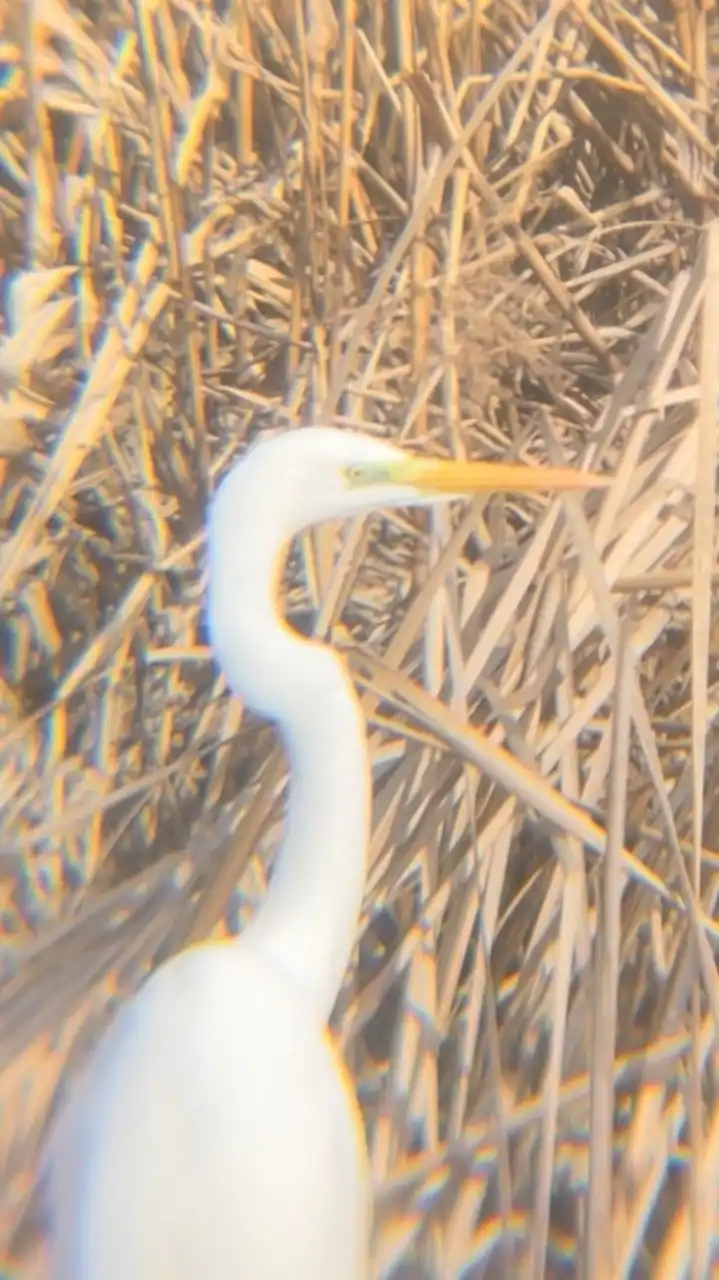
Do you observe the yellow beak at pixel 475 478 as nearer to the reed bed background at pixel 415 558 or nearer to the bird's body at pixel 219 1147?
the reed bed background at pixel 415 558

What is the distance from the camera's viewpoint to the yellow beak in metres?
0.52

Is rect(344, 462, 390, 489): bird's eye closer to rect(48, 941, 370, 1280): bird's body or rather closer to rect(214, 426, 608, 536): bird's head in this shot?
rect(214, 426, 608, 536): bird's head

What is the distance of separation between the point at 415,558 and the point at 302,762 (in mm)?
322

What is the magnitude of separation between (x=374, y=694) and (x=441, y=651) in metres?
0.05

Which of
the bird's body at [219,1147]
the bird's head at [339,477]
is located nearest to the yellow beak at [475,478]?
the bird's head at [339,477]

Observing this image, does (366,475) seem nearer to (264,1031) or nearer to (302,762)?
(302,762)

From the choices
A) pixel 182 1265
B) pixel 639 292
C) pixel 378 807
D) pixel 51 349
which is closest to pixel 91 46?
pixel 51 349

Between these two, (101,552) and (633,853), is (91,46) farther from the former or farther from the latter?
(633,853)

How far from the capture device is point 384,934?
2.34 feet

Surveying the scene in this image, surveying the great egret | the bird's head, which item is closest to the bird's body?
the great egret

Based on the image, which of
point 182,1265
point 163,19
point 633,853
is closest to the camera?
point 182,1265

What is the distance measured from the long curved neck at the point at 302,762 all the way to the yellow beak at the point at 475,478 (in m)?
0.07

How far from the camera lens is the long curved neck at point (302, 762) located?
479 mm

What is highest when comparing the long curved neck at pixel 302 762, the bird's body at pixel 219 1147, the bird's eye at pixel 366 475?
the bird's eye at pixel 366 475
